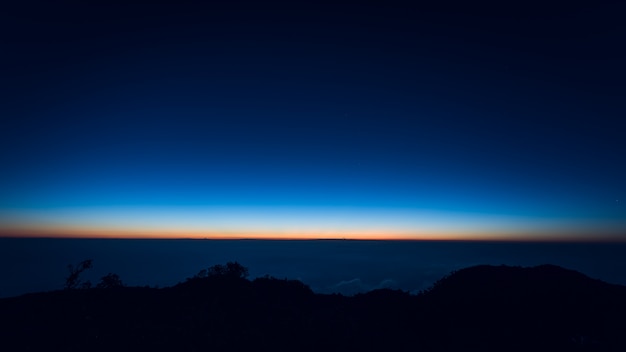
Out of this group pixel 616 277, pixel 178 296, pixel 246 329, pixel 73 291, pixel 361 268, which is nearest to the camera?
pixel 246 329

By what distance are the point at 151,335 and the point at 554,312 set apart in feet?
67.2

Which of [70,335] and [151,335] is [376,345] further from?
[70,335]

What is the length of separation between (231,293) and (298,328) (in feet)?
20.5

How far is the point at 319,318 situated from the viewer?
18281 millimetres

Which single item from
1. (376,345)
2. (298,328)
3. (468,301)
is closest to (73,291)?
(298,328)

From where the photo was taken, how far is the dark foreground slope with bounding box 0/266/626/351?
15.3 meters

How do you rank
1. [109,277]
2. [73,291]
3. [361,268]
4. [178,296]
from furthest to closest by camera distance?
[361,268], [109,277], [73,291], [178,296]

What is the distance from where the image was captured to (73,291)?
22625 mm

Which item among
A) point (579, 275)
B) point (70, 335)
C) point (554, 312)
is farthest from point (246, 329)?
point (579, 275)

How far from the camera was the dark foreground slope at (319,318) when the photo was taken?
15.3 meters

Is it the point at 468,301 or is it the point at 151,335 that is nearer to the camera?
the point at 151,335

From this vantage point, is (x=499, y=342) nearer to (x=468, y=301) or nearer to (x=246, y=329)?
(x=468, y=301)

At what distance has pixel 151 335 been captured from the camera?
15.7 meters

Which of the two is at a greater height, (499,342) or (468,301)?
(468,301)
